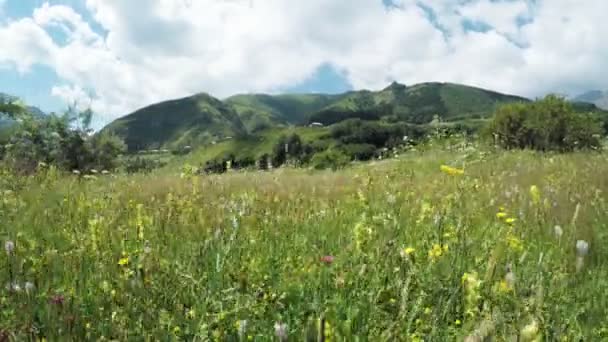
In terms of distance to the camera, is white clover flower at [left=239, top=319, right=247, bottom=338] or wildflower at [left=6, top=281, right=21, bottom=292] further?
wildflower at [left=6, top=281, right=21, bottom=292]

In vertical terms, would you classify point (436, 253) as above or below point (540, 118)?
below

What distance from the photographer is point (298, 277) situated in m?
2.83

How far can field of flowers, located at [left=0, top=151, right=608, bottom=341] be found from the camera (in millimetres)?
2350

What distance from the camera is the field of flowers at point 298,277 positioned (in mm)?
2350

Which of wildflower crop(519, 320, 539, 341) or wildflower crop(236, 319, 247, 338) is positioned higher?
wildflower crop(519, 320, 539, 341)

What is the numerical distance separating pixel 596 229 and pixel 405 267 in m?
2.43

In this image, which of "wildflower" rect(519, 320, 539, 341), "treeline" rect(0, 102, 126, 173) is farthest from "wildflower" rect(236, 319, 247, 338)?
"treeline" rect(0, 102, 126, 173)

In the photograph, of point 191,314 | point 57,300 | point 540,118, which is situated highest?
point 540,118

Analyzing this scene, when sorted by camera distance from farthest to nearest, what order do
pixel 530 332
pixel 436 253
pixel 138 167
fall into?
pixel 138 167, pixel 436 253, pixel 530 332

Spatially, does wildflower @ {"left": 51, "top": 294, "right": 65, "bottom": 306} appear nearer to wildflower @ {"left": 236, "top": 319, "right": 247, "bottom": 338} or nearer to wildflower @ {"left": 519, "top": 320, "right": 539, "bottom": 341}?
wildflower @ {"left": 236, "top": 319, "right": 247, "bottom": 338}

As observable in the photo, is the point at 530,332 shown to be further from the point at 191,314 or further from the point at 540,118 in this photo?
the point at 540,118

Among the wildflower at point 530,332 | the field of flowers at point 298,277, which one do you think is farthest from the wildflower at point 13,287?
the wildflower at point 530,332

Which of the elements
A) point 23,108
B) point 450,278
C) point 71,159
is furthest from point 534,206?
point 71,159

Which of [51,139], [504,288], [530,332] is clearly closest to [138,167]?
[51,139]
